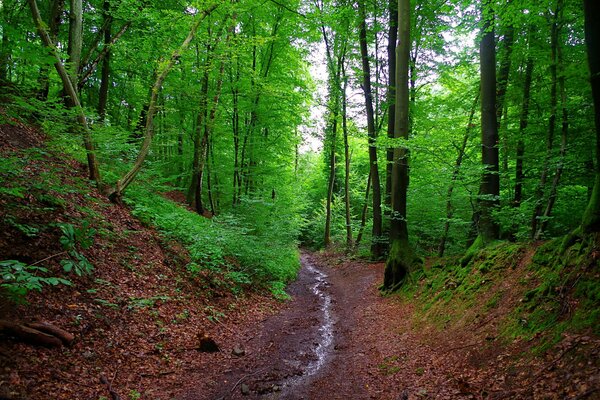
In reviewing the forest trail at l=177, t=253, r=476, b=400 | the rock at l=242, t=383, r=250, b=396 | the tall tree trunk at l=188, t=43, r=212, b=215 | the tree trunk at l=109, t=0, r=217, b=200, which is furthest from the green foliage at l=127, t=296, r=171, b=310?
the tall tree trunk at l=188, t=43, r=212, b=215

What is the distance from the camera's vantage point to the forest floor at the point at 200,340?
3.95m

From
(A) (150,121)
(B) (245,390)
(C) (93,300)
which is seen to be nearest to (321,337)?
(B) (245,390)

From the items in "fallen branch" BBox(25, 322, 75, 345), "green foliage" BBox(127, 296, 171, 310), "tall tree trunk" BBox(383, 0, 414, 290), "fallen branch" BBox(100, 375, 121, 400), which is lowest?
"fallen branch" BBox(100, 375, 121, 400)

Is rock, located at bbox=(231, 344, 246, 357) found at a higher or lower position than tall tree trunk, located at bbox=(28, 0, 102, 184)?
lower

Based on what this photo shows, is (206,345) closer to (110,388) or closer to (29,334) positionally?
(110,388)

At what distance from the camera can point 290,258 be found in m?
16.7

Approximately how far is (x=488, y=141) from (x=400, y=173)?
2.93 m

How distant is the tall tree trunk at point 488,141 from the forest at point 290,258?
0.04 m

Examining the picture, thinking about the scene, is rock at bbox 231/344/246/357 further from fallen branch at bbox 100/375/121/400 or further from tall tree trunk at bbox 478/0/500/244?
tall tree trunk at bbox 478/0/500/244

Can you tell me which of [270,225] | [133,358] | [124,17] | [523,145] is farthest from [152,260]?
[523,145]

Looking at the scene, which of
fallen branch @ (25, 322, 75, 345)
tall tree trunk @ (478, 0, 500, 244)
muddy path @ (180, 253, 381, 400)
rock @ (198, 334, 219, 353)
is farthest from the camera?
tall tree trunk @ (478, 0, 500, 244)

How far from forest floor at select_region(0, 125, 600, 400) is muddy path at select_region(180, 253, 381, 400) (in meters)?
0.03

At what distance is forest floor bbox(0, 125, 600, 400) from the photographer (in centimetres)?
395

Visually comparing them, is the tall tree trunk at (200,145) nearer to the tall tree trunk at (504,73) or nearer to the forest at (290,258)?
the forest at (290,258)
